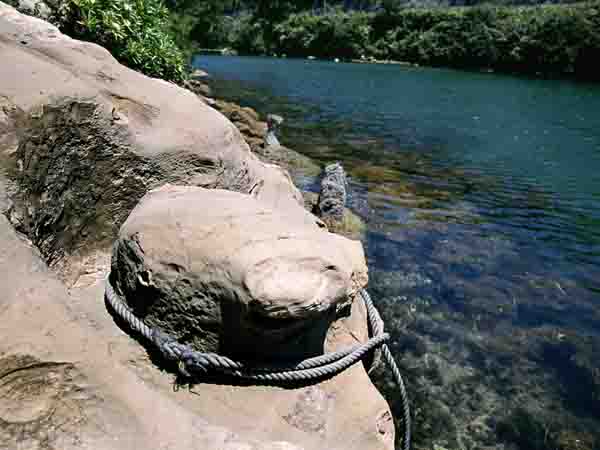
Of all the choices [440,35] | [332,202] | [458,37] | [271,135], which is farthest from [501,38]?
[332,202]

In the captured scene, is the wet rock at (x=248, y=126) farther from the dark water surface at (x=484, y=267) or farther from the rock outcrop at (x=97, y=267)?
the rock outcrop at (x=97, y=267)

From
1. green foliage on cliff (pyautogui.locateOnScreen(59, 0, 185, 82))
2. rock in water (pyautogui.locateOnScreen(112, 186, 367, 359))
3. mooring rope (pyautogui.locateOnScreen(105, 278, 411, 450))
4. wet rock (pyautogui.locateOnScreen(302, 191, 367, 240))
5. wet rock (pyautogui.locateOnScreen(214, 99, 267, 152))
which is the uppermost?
green foliage on cliff (pyautogui.locateOnScreen(59, 0, 185, 82))

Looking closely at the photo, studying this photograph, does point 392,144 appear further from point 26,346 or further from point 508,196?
point 26,346

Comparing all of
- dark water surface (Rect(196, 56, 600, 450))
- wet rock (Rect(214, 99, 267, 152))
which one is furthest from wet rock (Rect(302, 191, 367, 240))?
wet rock (Rect(214, 99, 267, 152))

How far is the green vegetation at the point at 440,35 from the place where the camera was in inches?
1983

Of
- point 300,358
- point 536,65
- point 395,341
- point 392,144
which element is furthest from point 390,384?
point 536,65

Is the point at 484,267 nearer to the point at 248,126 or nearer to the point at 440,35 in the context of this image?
the point at 248,126

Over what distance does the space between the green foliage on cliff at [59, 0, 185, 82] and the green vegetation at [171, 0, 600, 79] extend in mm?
23148

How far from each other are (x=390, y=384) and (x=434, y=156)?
12070 millimetres

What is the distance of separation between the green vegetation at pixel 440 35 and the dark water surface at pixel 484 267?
74.9 ft

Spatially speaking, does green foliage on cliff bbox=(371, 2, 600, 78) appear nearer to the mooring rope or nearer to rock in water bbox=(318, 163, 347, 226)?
rock in water bbox=(318, 163, 347, 226)

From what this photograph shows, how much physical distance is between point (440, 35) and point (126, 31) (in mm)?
66584

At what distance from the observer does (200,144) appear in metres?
4.01

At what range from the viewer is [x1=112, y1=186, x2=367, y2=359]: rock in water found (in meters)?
2.40
